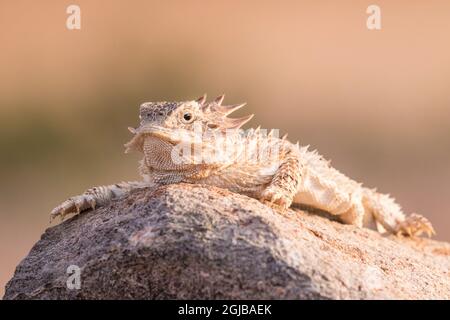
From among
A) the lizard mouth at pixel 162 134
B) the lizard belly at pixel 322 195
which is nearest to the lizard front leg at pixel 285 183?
the lizard belly at pixel 322 195

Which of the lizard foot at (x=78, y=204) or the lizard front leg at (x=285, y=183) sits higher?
the lizard front leg at (x=285, y=183)

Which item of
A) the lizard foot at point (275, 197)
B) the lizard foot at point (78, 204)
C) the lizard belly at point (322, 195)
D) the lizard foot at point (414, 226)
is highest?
the lizard foot at point (275, 197)

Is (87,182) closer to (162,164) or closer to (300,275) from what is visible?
(162,164)

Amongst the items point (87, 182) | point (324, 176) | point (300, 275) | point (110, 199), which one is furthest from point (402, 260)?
point (87, 182)

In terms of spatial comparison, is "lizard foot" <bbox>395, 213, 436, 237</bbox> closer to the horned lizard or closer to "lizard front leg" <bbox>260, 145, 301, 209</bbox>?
the horned lizard

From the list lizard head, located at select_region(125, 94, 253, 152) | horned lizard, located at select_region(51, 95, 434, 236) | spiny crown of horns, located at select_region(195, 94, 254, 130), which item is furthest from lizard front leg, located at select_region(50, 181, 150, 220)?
spiny crown of horns, located at select_region(195, 94, 254, 130)

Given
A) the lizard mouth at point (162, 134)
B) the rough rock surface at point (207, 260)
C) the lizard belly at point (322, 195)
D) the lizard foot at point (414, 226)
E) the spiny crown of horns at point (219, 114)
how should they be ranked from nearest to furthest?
the rough rock surface at point (207, 260) → the lizard mouth at point (162, 134) → the spiny crown of horns at point (219, 114) → the lizard belly at point (322, 195) → the lizard foot at point (414, 226)

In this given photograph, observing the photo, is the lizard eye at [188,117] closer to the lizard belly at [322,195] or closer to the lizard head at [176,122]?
the lizard head at [176,122]

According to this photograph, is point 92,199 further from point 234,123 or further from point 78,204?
point 234,123

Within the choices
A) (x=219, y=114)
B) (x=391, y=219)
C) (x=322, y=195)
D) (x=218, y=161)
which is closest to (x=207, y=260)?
(x=218, y=161)
